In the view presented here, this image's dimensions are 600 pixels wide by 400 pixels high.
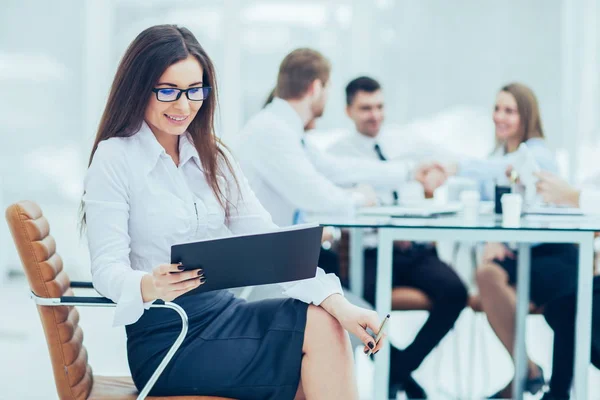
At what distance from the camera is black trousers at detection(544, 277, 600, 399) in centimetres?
278

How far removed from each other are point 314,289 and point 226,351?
0.24 meters

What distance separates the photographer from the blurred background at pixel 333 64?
212 inches

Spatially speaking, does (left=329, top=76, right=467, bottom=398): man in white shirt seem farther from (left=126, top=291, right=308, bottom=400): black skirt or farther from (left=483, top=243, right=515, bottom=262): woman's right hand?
(left=126, top=291, right=308, bottom=400): black skirt

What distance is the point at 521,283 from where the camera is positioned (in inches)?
118

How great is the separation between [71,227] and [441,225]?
3.91 meters

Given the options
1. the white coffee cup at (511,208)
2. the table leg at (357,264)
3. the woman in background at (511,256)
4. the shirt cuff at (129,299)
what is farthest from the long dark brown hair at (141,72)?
the woman in background at (511,256)

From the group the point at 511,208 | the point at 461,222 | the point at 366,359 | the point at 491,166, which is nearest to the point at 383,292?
the point at 461,222

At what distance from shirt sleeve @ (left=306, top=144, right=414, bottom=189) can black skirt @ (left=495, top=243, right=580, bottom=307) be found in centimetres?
63

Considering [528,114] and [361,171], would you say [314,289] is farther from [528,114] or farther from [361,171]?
[528,114]

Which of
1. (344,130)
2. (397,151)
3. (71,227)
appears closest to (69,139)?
(71,227)

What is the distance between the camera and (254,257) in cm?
157

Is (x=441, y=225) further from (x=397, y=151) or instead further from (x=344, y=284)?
(x=397, y=151)

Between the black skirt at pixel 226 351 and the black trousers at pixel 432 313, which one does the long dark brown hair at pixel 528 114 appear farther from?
the black skirt at pixel 226 351

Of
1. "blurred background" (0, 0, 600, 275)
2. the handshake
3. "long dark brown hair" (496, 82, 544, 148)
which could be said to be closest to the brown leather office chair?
the handshake
